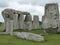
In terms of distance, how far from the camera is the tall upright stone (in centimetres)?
2092

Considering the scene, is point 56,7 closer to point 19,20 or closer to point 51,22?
point 51,22

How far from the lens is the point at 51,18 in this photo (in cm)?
2169

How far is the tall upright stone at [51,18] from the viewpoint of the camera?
68.7ft

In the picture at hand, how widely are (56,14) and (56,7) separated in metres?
0.79

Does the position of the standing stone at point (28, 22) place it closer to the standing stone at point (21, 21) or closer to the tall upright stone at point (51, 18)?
the standing stone at point (21, 21)

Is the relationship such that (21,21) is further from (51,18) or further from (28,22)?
(51,18)

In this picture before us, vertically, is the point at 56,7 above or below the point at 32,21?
above

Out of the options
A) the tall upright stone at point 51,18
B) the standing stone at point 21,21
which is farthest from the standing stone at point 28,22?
the tall upright stone at point 51,18

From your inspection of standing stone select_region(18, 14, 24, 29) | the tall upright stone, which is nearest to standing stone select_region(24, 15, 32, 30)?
standing stone select_region(18, 14, 24, 29)

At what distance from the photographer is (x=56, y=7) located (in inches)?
882

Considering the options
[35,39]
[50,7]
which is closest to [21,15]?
[50,7]

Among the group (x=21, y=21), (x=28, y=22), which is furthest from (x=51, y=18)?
(x=28, y=22)

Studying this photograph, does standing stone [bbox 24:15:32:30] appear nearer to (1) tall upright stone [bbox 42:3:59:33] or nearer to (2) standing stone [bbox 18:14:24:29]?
(2) standing stone [bbox 18:14:24:29]

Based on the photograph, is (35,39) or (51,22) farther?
(51,22)
